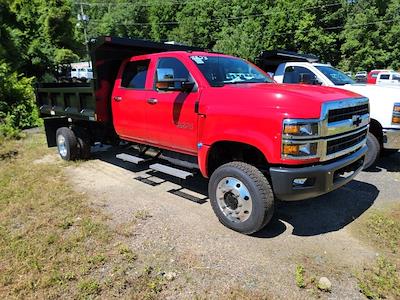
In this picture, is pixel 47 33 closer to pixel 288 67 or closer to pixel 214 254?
pixel 288 67

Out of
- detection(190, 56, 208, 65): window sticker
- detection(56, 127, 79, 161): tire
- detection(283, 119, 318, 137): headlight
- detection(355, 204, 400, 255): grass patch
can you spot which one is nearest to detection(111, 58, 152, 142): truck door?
detection(190, 56, 208, 65): window sticker

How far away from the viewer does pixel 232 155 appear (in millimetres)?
4699

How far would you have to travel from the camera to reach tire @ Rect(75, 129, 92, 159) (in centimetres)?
741

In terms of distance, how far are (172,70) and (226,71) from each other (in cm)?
75

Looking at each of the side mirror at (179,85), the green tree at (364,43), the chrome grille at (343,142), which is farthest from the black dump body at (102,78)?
the green tree at (364,43)

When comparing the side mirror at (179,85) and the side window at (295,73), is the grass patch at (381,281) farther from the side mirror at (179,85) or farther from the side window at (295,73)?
the side window at (295,73)

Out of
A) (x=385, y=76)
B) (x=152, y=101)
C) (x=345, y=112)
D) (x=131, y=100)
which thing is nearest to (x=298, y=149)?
(x=345, y=112)

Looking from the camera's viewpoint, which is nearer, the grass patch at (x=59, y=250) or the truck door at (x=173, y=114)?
the grass patch at (x=59, y=250)

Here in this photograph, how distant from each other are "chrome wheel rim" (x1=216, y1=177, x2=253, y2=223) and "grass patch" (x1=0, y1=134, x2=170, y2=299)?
1108 millimetres

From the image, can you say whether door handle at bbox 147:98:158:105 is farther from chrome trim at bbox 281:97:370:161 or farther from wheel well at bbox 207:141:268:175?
chrome trim at bbox 281:97:370:161

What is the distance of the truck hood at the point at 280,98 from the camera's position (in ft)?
12.0

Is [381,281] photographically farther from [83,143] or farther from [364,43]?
[364,43]

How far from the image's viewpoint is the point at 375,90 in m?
6.48

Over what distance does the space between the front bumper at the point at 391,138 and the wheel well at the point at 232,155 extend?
296 centimetres
